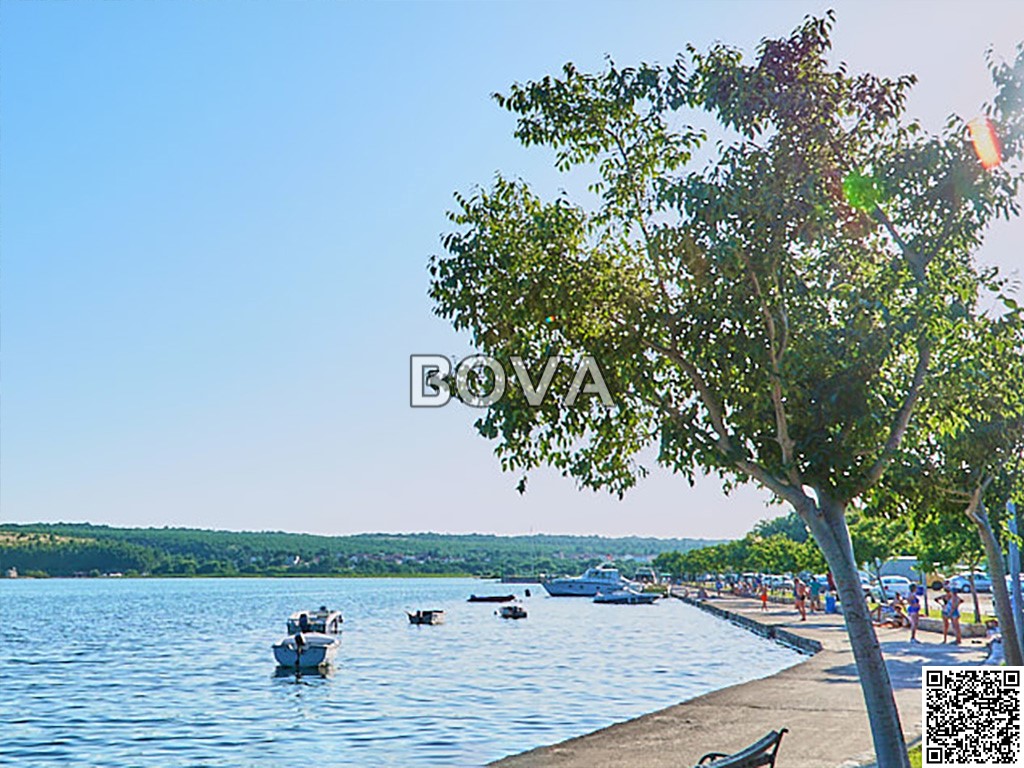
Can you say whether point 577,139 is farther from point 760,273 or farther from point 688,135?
point 760,273

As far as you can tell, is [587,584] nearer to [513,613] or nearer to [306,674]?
[513,613]

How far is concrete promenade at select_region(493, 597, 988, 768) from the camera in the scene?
655 inches

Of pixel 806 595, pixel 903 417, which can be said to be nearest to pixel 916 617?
pixel 903 417

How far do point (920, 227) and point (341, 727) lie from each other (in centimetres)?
2314

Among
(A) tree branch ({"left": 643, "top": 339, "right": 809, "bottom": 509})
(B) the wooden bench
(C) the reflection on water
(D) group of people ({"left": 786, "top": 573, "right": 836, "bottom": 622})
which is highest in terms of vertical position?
(A) tree branch ({"left": 643, "top": 339, "right": 809, "bottom": 509})

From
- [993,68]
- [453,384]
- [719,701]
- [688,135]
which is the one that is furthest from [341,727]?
[993,68]

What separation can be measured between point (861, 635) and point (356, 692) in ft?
99.4

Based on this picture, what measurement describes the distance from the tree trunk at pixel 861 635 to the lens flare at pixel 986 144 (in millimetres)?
3343

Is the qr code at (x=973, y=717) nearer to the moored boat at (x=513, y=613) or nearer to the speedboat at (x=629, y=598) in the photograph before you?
the moored boat at (x=513, y=613)

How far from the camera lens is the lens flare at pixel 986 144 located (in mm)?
9516

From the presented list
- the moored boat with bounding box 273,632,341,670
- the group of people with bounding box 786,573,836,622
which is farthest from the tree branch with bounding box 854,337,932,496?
the group of people with bounding box 786,573,836,622

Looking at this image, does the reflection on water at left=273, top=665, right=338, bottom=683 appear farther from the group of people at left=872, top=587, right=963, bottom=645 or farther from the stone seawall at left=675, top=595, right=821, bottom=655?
the group of people at left=872, top=587, right=963, bottom=645

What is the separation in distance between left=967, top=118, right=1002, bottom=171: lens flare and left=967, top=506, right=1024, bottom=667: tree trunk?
8.62 m

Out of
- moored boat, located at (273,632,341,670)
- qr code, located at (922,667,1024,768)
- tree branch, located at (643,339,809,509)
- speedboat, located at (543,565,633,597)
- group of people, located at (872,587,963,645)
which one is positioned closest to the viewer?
qr code, located at (922,667,1024,768)
